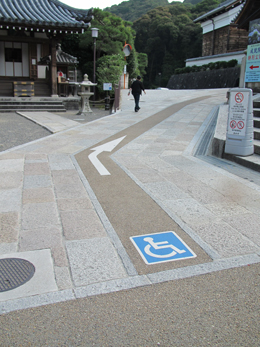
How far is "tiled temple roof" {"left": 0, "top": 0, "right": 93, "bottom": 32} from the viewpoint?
15.5 meters

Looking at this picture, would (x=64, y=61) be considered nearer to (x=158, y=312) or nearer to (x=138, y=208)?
(x=138, y=208)

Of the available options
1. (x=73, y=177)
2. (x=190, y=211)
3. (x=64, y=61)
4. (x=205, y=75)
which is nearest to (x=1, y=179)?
(x=73, y=177)

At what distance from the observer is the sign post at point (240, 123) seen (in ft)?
22.2

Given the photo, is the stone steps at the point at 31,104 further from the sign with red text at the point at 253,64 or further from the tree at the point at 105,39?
the sign with red text at the point at 253,64

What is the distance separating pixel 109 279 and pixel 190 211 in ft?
6.08

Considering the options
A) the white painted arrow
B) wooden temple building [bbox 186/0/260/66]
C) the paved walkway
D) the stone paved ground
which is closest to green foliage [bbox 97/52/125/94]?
wooden temple building [bbox 186/0/260/66]

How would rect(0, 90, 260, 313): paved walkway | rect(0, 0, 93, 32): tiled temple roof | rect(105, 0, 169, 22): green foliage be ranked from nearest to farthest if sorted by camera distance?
rect(0, 90, 260, 313): paved walkway, rect(0, 0, 93, 32): tiled temple roof, rect(105, 0, 169, 22): green foliage

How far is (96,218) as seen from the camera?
13.2 feet

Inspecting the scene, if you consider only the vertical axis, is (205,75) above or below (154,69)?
below

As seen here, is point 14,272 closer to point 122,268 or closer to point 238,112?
point 122,268

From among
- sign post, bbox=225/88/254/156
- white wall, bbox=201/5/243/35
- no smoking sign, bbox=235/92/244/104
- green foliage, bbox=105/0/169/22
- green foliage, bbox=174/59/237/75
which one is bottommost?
sign post, bbox=225/88/254/156

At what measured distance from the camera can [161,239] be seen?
3.47 m

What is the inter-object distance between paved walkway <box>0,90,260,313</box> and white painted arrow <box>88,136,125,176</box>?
0.23 meters

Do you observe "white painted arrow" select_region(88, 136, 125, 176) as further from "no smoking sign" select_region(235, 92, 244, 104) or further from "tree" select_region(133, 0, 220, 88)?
"tree" select_region(133, 0, 220, 88)
